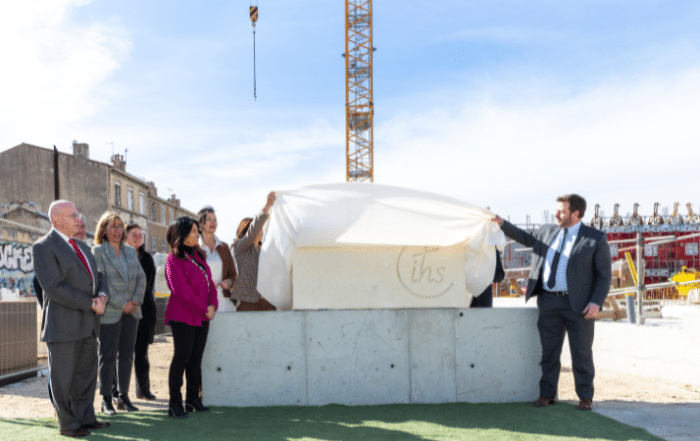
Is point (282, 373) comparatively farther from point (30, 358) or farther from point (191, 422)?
point (30, 358)

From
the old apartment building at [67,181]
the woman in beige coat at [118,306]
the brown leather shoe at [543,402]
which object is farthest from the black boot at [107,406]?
the old apartment building at [67,181]

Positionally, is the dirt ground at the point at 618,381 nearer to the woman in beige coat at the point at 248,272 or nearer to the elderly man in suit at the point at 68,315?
Answer: the elderly man in suit at the point at 68,315

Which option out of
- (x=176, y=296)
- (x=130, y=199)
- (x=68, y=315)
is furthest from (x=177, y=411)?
(x=130, y=199)

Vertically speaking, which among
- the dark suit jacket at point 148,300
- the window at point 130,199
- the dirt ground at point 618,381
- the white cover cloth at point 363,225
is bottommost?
the dirt ground at point 618,381

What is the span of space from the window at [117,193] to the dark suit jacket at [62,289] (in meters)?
38.4

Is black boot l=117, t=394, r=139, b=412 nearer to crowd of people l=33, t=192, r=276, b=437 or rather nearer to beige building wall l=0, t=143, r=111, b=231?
crowd of people l=33, t=192, r=276, b=437

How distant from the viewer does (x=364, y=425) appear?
15.0 feet

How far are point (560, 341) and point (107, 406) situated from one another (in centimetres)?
416

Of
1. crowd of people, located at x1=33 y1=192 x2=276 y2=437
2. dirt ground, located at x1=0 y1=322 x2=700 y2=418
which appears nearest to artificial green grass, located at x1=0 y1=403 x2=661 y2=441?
crowd of people, located at x1=33 y1=192 x2=276 y2=437

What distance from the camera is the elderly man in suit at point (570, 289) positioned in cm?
506

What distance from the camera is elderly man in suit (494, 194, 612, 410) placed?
506 cm

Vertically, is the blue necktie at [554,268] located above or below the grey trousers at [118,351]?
above

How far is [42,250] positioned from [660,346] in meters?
6.55

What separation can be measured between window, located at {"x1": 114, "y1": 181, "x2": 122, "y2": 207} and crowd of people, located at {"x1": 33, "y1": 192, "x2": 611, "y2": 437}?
3705cm
